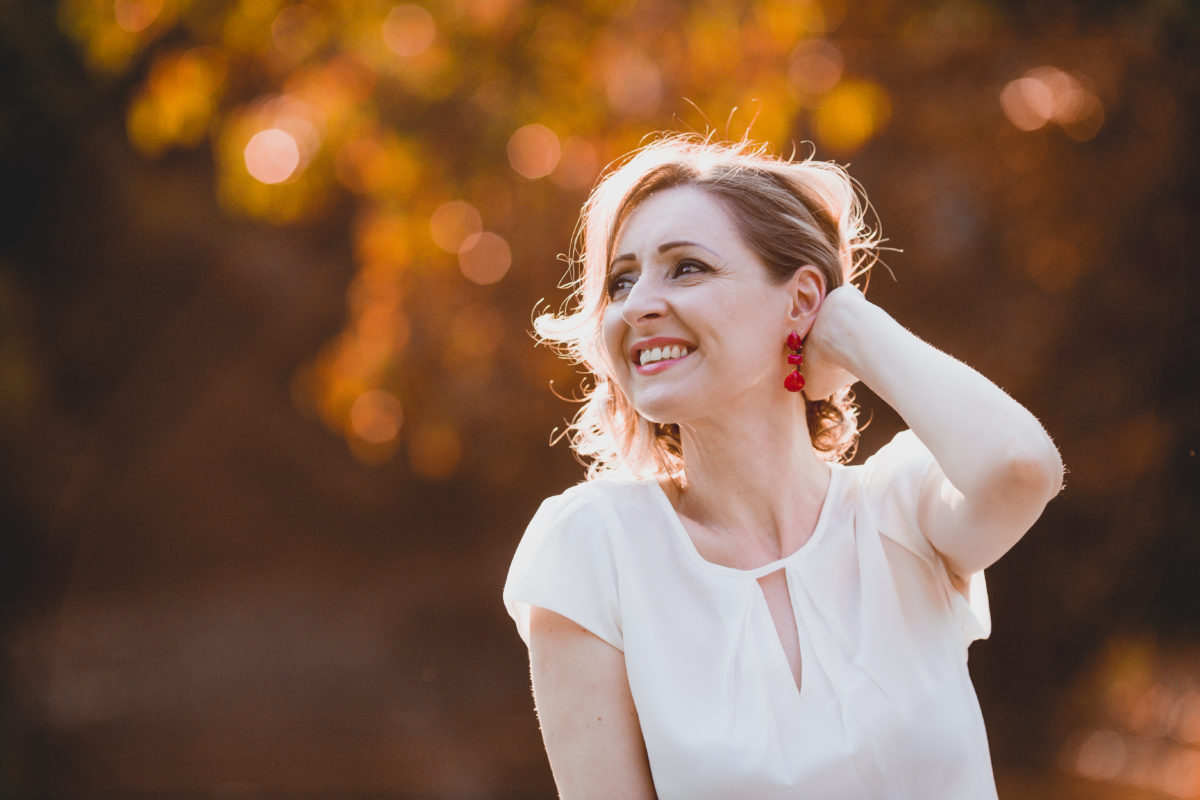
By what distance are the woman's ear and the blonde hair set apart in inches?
0.8

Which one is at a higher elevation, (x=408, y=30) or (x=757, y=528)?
(x=408, y=30)

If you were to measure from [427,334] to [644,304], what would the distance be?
275cm

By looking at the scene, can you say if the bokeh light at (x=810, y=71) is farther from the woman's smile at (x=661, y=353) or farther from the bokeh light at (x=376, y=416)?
the bokeh light at (x=376, y=416)

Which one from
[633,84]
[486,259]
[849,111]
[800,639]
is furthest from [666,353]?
[486,259]

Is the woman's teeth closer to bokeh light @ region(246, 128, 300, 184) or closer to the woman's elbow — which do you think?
the woman's elbow

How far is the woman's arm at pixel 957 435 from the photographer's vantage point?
1737 millimetres

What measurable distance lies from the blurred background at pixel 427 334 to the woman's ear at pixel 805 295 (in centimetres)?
84

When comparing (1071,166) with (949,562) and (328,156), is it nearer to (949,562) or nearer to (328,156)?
(328,156)

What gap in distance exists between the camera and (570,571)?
196 cm

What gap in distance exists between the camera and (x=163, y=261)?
9750mm

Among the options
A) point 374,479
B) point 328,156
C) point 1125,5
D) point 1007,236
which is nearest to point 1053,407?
point 1007,236

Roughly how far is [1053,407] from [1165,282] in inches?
34.9

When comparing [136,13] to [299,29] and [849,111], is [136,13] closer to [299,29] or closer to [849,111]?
[299,29]

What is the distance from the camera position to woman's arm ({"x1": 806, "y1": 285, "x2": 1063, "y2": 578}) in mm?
1737
